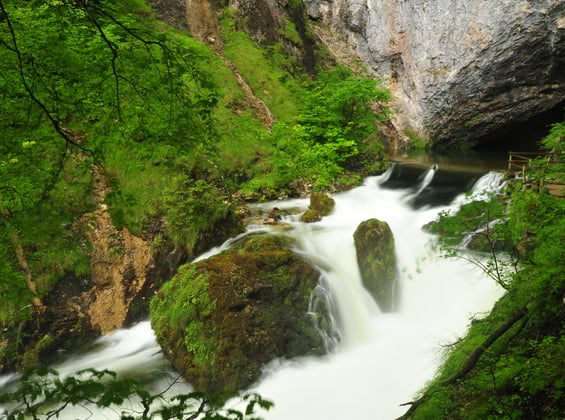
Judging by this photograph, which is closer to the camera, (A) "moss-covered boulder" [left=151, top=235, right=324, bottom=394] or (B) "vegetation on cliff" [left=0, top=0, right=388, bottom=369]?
(B) "vegetation on cliff" [left=0, top=0, right=388, bottom=369]

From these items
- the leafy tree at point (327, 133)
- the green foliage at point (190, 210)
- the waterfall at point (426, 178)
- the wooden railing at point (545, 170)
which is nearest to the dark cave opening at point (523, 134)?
the waterfall at point (426, 178)

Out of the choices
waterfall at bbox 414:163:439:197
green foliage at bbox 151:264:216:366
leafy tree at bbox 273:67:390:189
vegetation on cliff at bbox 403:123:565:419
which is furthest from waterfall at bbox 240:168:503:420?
waterfall at bbox 414:163:439:197

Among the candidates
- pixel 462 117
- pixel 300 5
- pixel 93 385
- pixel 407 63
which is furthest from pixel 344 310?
pixel 300 5

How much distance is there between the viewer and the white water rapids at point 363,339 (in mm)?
6105

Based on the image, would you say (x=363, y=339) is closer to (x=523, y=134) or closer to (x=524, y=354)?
(x=524, y=354)

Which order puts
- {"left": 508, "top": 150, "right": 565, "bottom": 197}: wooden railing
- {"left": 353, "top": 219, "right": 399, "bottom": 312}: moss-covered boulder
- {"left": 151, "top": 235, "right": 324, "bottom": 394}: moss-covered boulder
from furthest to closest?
1. {"left": 353, "top": 219, "right": 399, "bottom": 312}: moss-covered boulder
2. {"left": 151, "top": 235, "right": 324, "bottom": 394}: moss-covered boulder
3. {"left": 508, "top": 150, "right": 565, "bottom": 197}: wooden railing

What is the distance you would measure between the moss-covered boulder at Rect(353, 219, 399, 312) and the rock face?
11.4 meters

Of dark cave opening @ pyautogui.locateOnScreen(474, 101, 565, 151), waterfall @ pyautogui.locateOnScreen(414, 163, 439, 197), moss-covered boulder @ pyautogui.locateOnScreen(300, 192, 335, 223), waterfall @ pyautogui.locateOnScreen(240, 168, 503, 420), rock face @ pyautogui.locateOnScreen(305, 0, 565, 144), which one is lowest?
waterfall @ pyautogui.locateOnScreen(240, 168, 503, 420)

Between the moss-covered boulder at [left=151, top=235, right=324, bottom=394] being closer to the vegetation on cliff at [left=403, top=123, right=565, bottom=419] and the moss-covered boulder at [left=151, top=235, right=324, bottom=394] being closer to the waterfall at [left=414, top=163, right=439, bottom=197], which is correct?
the vegetation on cliff at [left=403, top=123, right=565, bottom=419]

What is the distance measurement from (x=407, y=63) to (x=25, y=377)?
21629mm

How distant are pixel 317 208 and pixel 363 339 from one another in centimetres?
464

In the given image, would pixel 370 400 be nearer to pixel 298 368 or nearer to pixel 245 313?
pixel 298 368

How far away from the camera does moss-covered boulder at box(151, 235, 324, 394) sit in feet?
20.8

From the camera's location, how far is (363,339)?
7406 millimetres
